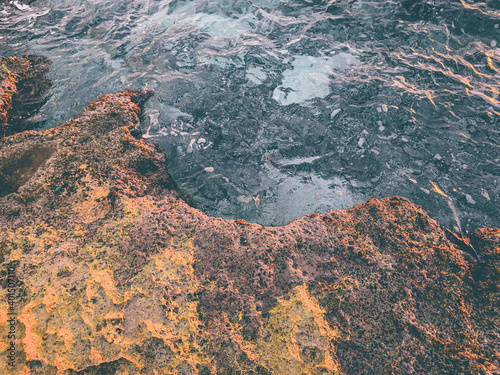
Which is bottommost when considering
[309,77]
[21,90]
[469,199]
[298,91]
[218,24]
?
[469,199]

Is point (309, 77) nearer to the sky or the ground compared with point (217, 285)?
nearer to the sky

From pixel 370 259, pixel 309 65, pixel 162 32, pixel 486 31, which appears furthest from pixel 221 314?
pixel 486 31

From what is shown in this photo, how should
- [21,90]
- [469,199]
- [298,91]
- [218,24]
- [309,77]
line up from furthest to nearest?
[218,24]
[309,77]
[298,91]
[21,90]
[469,199]

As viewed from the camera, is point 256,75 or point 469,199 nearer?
point 469,199

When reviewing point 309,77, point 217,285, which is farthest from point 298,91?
point 217,285

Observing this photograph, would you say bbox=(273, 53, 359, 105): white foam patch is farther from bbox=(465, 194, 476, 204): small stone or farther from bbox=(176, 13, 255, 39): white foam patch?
bbox=(465, 194, 476, 204): small stone

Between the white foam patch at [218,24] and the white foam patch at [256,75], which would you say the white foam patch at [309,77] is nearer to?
the white foam patch at [256,75]

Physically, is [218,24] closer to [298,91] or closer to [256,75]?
[256,75]
